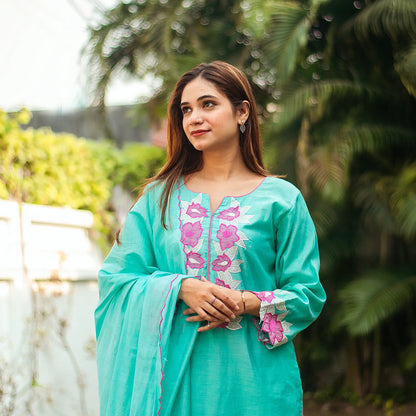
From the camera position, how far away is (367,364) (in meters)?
6.59

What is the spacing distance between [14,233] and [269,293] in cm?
241

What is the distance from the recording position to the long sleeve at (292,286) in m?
2.02

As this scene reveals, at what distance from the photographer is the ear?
2264mm

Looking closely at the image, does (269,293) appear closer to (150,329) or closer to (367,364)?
(150,329)

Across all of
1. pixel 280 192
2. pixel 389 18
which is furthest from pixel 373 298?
pixel 280 192

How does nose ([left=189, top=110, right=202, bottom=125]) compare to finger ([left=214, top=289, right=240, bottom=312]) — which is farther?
nose ([left=189, top=110, right=202, bottom=125])

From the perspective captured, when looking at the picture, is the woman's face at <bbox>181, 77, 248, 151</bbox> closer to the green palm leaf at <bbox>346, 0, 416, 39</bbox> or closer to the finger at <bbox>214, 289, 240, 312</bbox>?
the finger at <bbox>214, 289, 240, 312</bbox>

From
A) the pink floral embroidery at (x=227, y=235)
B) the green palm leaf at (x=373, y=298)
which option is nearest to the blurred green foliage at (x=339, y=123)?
the green palm leaf at (x=373, y=298)

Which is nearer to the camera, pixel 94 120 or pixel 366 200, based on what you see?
pixel 366 200

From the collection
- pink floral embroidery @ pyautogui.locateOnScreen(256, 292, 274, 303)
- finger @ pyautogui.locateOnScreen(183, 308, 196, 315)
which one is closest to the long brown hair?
finger @ pyautogui.locateOnScreen(183, 308, 196, 315)

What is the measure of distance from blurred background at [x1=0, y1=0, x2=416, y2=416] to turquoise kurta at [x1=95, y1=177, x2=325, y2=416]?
1.88 m

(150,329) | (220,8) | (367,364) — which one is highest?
(220,8)

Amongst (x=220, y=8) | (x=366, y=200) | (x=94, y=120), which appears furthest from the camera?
(x=94, y=120)

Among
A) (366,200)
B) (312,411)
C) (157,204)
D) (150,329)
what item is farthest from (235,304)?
(312,411)
